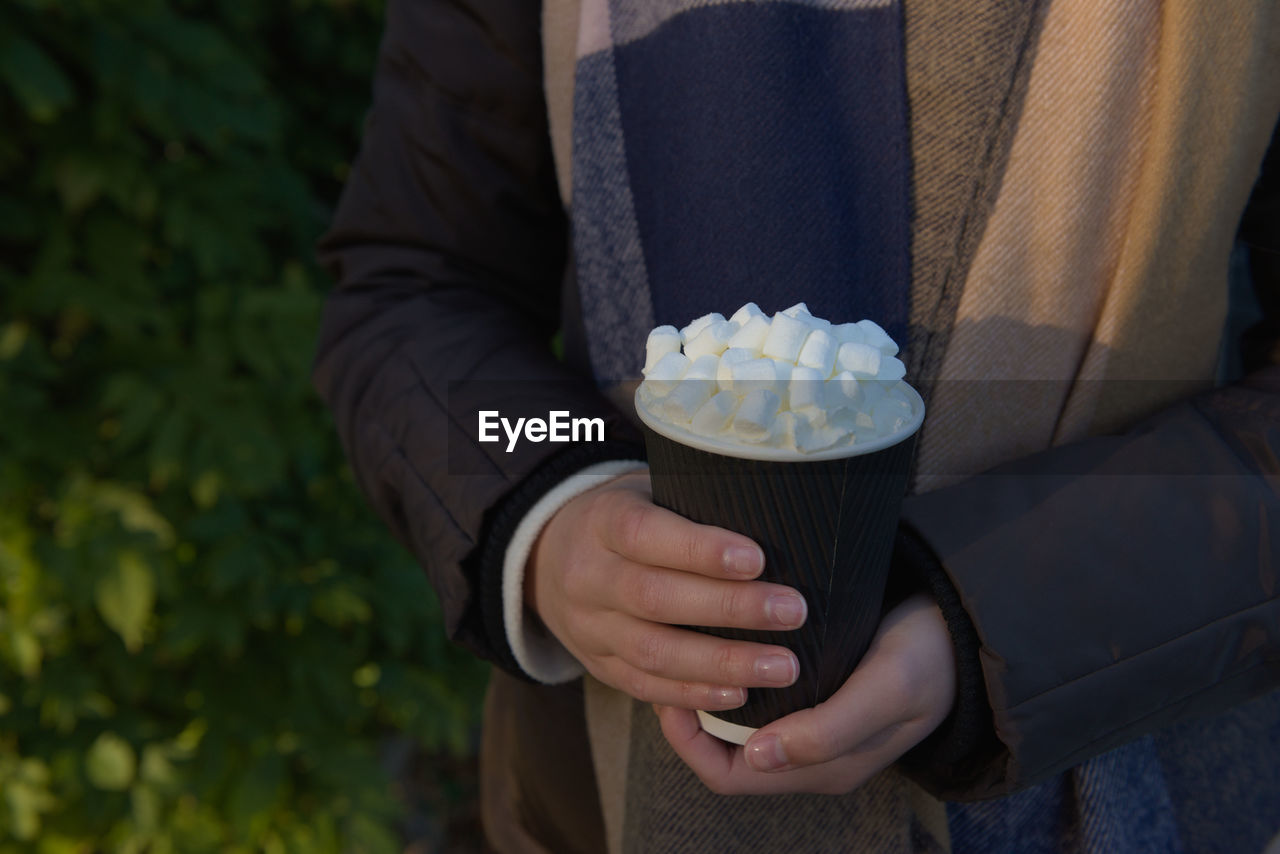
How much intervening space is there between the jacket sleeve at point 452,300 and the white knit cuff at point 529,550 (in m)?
0.02

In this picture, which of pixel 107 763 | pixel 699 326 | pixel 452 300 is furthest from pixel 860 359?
pixel 107 763

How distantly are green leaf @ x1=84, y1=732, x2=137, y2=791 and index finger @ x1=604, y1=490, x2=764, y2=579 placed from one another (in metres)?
1.72

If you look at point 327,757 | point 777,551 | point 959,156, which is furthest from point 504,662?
point 327,757

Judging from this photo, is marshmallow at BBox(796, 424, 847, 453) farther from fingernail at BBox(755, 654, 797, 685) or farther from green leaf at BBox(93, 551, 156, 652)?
green leaf at BBox(93, 551, 156, 652)

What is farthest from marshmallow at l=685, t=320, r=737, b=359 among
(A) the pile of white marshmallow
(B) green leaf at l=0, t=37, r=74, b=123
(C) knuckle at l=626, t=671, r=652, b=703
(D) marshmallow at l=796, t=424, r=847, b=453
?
(B) green leaf at l=0, t=37, r=74, b=123

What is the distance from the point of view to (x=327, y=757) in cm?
214

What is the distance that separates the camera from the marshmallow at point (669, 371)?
726 millimetres

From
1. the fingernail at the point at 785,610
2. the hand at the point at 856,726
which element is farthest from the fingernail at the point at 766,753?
the fingernail at the point at 785,610

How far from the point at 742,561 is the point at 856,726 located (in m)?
0.18

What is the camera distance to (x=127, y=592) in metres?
1.79

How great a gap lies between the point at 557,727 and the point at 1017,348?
2.76 ft

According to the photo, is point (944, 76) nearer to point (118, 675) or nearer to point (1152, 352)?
point (1152, 352)

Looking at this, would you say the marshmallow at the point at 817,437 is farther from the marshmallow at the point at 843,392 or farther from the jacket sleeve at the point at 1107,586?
the jacket sleeve at the point at 1107,586

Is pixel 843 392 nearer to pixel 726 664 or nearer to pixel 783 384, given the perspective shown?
pixel 783 384
